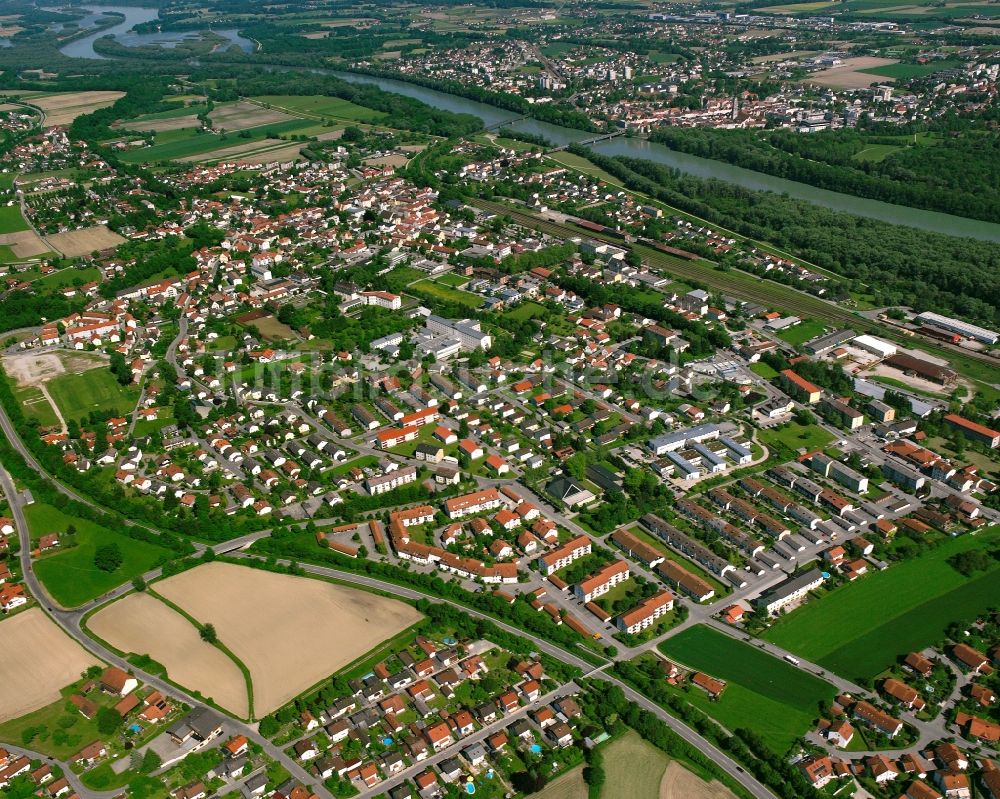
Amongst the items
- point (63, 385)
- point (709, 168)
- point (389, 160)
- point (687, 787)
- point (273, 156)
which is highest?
point (273, 156)

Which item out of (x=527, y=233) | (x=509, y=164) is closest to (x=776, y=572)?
(x=527, y=233)

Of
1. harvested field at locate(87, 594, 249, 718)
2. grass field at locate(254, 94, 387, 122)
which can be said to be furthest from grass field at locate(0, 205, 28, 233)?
harvested field at locate(87, 594, 249, 718)

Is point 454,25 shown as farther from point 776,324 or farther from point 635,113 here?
point 776,324

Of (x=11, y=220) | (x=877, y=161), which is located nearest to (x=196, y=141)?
(x=11, y=220)

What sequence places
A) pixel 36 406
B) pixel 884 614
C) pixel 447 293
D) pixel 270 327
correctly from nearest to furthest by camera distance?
pixel 884 614, pixel 36 406, pixel 270 327, pixel 447 293

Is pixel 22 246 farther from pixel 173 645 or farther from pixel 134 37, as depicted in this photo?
pixel 134 37

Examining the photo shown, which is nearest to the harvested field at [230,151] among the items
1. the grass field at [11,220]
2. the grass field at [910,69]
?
the grass field at [11,220]

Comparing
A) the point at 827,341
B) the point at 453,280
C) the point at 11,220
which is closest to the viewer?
the point at 827,341

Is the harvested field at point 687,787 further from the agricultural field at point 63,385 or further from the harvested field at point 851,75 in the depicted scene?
the harvested field at point 851,75
